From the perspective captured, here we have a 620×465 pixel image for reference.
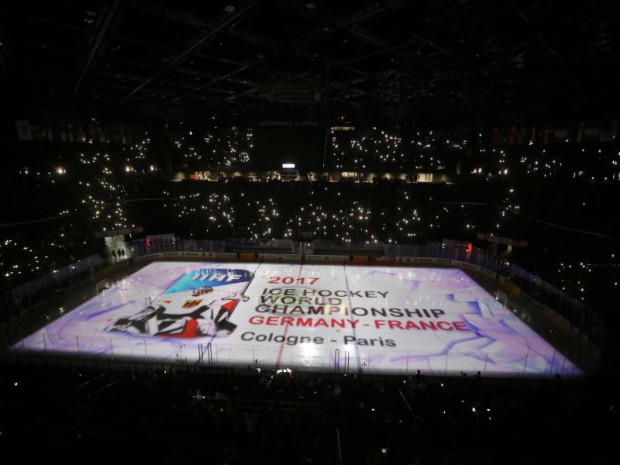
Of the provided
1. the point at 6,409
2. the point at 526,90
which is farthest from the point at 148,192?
the point at 526,90

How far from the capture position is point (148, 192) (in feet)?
68.3

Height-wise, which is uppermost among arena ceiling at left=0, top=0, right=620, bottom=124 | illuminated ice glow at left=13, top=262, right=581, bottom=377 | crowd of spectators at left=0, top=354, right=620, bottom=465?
arena ceiling at left=0, top=0, right=620, bottom=124

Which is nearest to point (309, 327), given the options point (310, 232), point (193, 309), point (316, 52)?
point (193, 309)

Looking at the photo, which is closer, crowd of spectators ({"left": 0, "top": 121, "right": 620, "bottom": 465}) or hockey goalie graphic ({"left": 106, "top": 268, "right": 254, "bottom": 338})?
crowd of spectators ({"left": 0, "top": 121, "right": 620, "bottom": 465})

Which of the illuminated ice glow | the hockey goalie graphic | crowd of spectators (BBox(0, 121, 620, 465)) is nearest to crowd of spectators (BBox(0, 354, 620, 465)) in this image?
crowd of spectators (BBox(0, 121, 620, 465))

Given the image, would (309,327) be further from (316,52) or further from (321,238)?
(321,238)

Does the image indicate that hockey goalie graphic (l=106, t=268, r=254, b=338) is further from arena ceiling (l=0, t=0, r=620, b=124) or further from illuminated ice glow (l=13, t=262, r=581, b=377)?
arena ceiling (l=0, t=0, r=620, b=124)

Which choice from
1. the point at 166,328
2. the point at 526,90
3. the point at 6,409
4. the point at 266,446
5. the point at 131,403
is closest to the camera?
the point at 266,446

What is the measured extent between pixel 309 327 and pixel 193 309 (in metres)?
4.43

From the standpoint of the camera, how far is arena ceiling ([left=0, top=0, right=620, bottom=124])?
6.50m

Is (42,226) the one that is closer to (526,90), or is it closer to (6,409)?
(6,409)

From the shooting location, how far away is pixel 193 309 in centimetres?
1183

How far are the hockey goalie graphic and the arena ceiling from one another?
7238 mm

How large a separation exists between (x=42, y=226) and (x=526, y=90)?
69.1 ft
